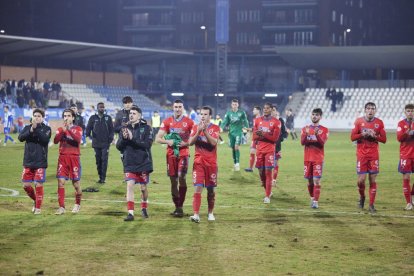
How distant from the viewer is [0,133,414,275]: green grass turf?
10.8 metres

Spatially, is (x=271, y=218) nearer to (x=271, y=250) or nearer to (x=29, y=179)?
(x=271, y=250)

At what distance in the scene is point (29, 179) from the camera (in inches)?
615

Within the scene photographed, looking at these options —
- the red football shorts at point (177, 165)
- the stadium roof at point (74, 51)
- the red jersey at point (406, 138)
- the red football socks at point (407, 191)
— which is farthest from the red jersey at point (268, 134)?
the stadium roof at point (74, 51)

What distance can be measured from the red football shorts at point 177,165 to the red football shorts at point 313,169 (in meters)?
3.04

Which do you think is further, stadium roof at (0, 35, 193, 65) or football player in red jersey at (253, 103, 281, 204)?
stadium roof at (0, 35, 193, 65)

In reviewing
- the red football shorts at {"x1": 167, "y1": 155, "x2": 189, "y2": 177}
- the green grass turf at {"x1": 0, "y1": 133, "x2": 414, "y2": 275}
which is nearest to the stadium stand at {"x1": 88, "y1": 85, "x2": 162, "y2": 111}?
the green grass turf at {"x1": 0, "y1": 133, "x2": 414, "y2": 275}

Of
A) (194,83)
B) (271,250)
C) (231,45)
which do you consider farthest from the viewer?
(231,45)

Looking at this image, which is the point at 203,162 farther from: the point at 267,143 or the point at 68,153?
the point at 267,143

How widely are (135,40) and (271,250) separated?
91438 mm

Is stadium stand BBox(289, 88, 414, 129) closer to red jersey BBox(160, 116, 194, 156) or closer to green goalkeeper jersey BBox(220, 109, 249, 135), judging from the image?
green goalkeeper jersey BBox(220, 109, 249, 135)

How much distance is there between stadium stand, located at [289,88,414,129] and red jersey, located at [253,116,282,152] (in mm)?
53928

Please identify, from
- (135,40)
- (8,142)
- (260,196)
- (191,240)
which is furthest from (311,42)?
(191,240)

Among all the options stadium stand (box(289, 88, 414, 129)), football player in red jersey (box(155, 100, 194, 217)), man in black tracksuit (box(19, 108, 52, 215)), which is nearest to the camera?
man in black tracksuit (box(19, 108, 52, 215))

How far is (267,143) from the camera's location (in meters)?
18.5
